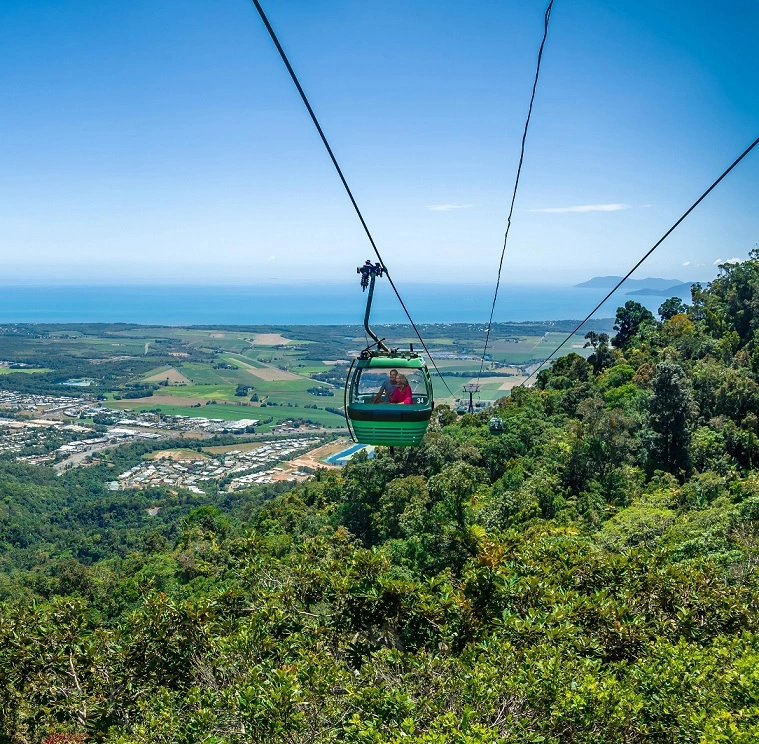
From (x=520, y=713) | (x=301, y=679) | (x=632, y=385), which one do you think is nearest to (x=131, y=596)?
(x=301, y=679)

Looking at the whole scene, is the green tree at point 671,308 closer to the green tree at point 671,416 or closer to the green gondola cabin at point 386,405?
the green tree at point 671,416

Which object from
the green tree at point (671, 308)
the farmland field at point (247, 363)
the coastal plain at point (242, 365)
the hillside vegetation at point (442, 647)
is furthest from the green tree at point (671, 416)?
the farmland field at point (247, 363)

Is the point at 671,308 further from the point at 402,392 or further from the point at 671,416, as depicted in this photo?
the point at 402,392

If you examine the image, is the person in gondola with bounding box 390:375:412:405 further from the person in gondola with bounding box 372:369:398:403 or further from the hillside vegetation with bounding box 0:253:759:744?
the hillside vegetation with bounding box 0:253:759:744

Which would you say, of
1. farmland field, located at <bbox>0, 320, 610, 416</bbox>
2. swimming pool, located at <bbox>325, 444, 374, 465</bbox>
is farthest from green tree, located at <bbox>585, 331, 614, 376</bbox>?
farmland field, located at <bbox>0, 320, 610, 416</bbox>

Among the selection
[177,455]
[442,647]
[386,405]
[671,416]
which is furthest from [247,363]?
[442,647]
